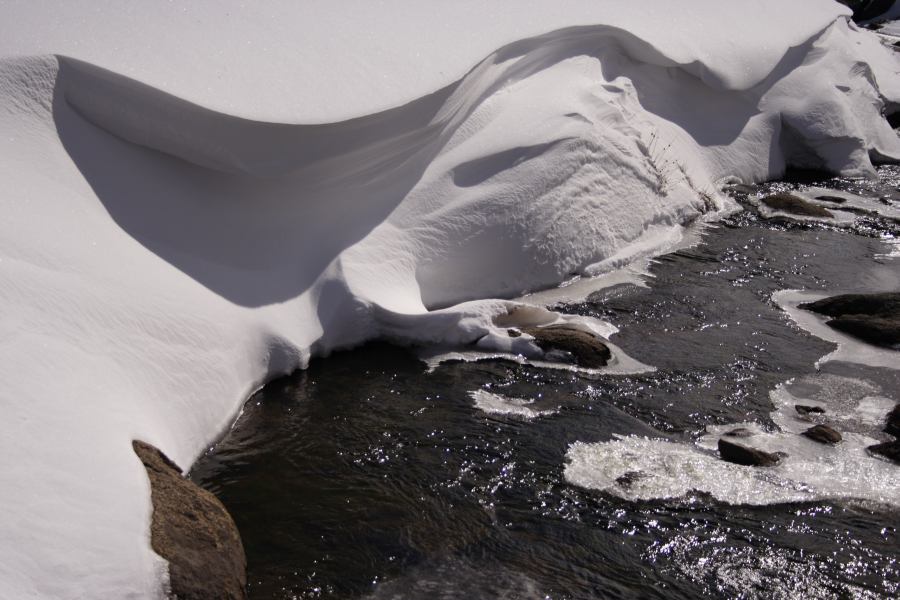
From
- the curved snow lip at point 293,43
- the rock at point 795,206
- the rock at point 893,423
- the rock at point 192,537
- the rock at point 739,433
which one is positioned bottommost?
the rock at point 893,423

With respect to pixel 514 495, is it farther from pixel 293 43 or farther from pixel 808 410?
pixel 293 43

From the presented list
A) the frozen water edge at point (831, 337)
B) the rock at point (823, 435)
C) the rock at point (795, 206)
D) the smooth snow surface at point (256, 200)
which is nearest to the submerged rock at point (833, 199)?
the rock at point (795, 206)

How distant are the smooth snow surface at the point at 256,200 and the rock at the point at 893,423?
2259mm

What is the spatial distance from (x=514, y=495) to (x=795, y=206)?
6151 millimetres

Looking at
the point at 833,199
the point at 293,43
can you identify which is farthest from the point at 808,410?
the point at 833,199

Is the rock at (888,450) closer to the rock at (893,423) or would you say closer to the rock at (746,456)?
the rock at (893,423)

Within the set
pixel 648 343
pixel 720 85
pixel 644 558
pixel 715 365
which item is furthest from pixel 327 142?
pixel 720 85

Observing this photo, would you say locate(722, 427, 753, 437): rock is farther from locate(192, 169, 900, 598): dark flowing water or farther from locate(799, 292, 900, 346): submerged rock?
locate(799, 292, 900, 346): submerged rock

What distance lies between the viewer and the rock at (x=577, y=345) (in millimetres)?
6234

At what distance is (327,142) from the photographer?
6.56 m

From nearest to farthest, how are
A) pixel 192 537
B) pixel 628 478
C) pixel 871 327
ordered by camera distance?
pixel 192 537
pixel 628 478
pixel 871 327

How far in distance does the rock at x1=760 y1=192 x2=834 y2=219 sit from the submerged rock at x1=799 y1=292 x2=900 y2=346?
2441mm

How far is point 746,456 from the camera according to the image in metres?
5.16

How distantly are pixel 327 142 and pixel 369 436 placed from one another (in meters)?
2.25
